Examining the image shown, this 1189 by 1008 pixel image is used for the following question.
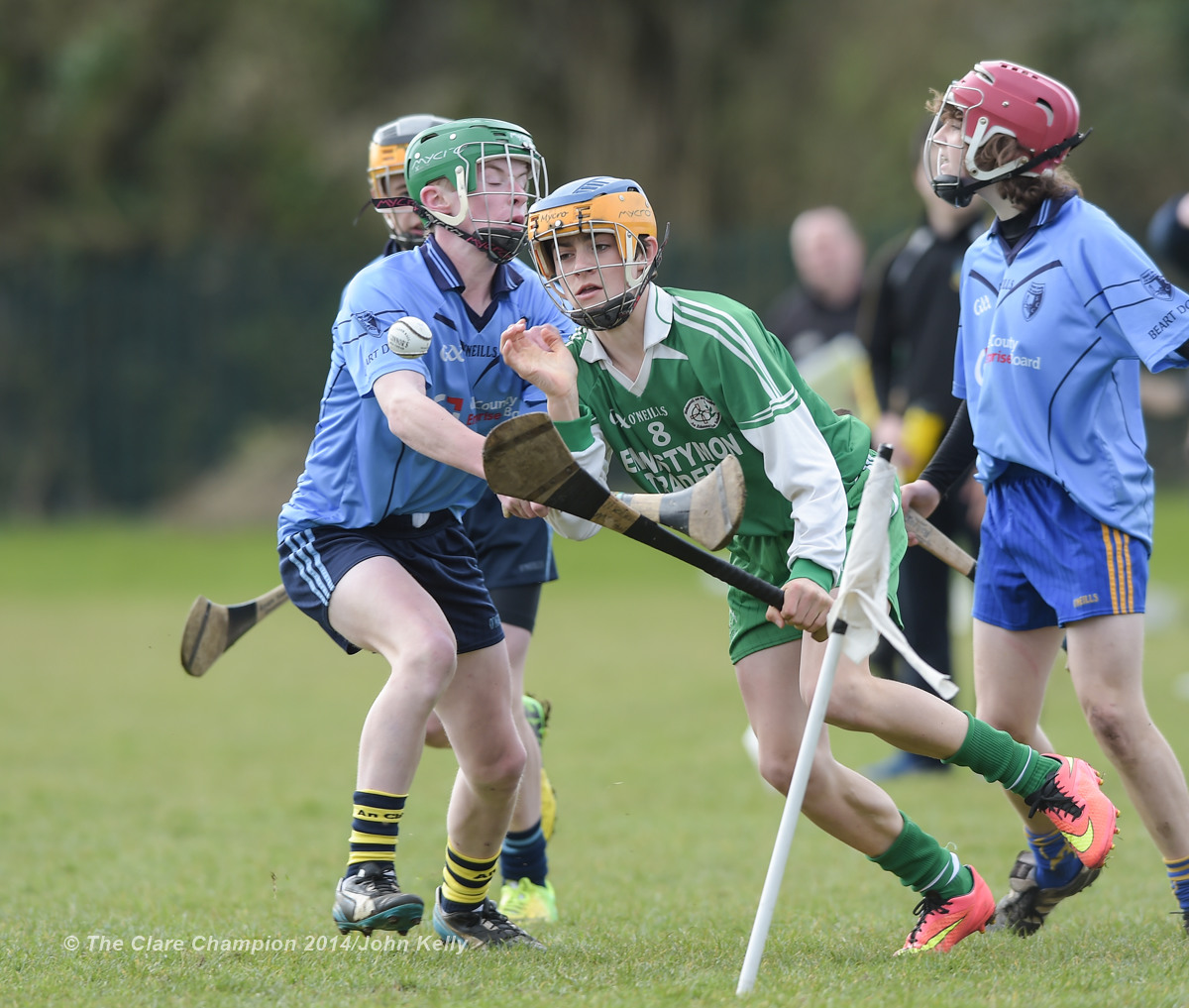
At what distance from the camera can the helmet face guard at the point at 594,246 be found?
148 inches

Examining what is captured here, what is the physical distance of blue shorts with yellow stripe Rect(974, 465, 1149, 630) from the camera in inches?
153

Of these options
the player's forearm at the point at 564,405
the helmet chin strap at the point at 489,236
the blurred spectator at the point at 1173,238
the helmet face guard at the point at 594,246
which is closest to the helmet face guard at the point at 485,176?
the helmet chin strap at the point at 489,236

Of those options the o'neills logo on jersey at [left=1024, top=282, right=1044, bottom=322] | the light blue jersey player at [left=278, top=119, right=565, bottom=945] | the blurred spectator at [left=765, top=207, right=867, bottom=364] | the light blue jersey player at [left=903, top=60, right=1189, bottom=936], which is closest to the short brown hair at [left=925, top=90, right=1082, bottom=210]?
the light blue jersey player at [left=903, top=60, right=1189, bottom=936]

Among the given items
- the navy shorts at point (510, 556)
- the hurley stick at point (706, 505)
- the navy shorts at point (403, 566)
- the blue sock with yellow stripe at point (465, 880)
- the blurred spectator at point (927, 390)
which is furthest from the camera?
the blurred spectator at point (927, 390)

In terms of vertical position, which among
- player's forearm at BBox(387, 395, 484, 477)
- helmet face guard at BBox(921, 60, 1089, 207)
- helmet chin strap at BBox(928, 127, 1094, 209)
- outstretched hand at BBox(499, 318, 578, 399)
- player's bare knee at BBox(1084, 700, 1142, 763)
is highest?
helmet face guard at BBox(921, 60, 1089, 207)

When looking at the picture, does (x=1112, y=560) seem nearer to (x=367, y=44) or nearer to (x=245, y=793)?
(x=245, y=793)

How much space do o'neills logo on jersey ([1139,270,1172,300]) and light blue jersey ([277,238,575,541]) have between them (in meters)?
1.51

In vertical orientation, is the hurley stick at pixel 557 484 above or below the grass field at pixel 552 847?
above

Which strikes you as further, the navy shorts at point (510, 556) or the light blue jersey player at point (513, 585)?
the navy shorts at point (510, 556)

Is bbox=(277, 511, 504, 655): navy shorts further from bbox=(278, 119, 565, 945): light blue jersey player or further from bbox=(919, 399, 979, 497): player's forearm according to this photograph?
bbox=(919, 399, 979, 497): player's forearm

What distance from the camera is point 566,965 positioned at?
3.84 metres

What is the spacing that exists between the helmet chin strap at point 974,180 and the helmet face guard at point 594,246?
33.2 inches

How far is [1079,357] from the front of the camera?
389 cm

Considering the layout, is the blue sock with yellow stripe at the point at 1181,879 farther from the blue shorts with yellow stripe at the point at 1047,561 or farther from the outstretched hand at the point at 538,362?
the outstretched hand at the point at 538,362
